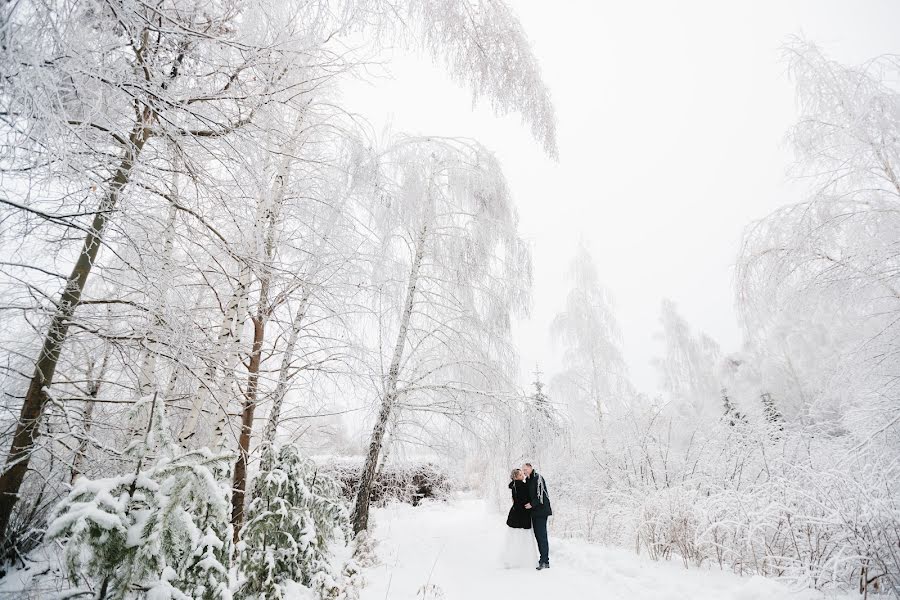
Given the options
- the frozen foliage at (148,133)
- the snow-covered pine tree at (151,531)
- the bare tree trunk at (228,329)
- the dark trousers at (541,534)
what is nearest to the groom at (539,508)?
the dark trousers at (541,534)

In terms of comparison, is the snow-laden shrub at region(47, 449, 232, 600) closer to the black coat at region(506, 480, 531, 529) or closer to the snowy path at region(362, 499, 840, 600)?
the snowy path at region(362, 499, 840, 600)

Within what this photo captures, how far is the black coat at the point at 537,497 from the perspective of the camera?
17.9 feet

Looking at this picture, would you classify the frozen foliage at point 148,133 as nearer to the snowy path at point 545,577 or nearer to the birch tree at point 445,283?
the birch tree at point 445,283

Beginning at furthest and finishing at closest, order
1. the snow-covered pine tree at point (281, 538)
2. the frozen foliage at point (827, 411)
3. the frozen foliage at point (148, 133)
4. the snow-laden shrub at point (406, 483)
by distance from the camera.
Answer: the snow-laden shrub at point (406, 483)
the frozen foliage at point (827, 411)
the snow-covered pine tree at point (281, 538)
the frozen foliage at point (148, 133)

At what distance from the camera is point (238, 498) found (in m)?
4.59

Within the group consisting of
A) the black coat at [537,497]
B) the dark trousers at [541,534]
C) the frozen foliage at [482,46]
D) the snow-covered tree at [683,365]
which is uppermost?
the snow-covered tree at [683,365]

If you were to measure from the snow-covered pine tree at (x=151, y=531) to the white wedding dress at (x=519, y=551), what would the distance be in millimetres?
4636

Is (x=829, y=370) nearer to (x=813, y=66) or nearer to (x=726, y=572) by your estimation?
(x=726, y=572)

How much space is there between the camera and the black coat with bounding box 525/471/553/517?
547cm

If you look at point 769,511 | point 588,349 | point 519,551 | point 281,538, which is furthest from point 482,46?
point 588,349

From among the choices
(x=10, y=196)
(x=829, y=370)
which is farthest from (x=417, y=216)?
(x=829, y=370)

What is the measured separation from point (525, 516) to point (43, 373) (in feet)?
18.0

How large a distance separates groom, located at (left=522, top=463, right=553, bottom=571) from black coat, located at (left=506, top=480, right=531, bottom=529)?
0.08 metres

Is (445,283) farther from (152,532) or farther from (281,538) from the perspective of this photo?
(152,532)
